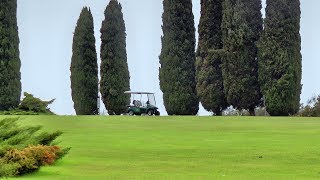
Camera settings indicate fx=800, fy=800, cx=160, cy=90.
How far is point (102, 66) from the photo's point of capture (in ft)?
173

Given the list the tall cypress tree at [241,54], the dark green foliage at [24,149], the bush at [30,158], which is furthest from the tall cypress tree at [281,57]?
the bush at [30,158]

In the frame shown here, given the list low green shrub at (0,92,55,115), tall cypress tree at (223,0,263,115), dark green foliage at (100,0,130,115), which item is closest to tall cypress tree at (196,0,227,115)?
tall cypress tree at (223,0,263,115)

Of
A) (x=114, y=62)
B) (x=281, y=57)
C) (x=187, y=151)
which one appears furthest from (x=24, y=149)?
(x=114, y=62)

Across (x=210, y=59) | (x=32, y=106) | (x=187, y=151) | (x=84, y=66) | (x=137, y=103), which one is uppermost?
(x=210, y=59)

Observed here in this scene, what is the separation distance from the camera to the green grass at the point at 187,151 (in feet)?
53.5

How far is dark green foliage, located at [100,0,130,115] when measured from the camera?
52031mm

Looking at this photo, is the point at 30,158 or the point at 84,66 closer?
the point at 30,158

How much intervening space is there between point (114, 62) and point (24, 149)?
37296mm

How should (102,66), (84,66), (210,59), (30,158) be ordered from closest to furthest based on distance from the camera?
(30,158)
(210,59)
(84,66)
(102,66)

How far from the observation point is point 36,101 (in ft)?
155

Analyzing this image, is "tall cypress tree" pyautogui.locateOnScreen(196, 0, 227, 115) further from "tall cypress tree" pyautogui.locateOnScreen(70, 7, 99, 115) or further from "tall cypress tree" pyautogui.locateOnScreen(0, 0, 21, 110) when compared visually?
"tall cypress tree" pyautogui.locateOnScreen(0, 0, 21, 110)

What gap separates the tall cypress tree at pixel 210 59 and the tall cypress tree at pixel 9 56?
11.2m

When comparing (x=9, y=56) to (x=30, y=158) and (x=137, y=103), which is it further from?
(x=30, y=158)

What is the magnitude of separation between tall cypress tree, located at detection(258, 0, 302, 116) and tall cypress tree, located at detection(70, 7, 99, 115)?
466 inches
